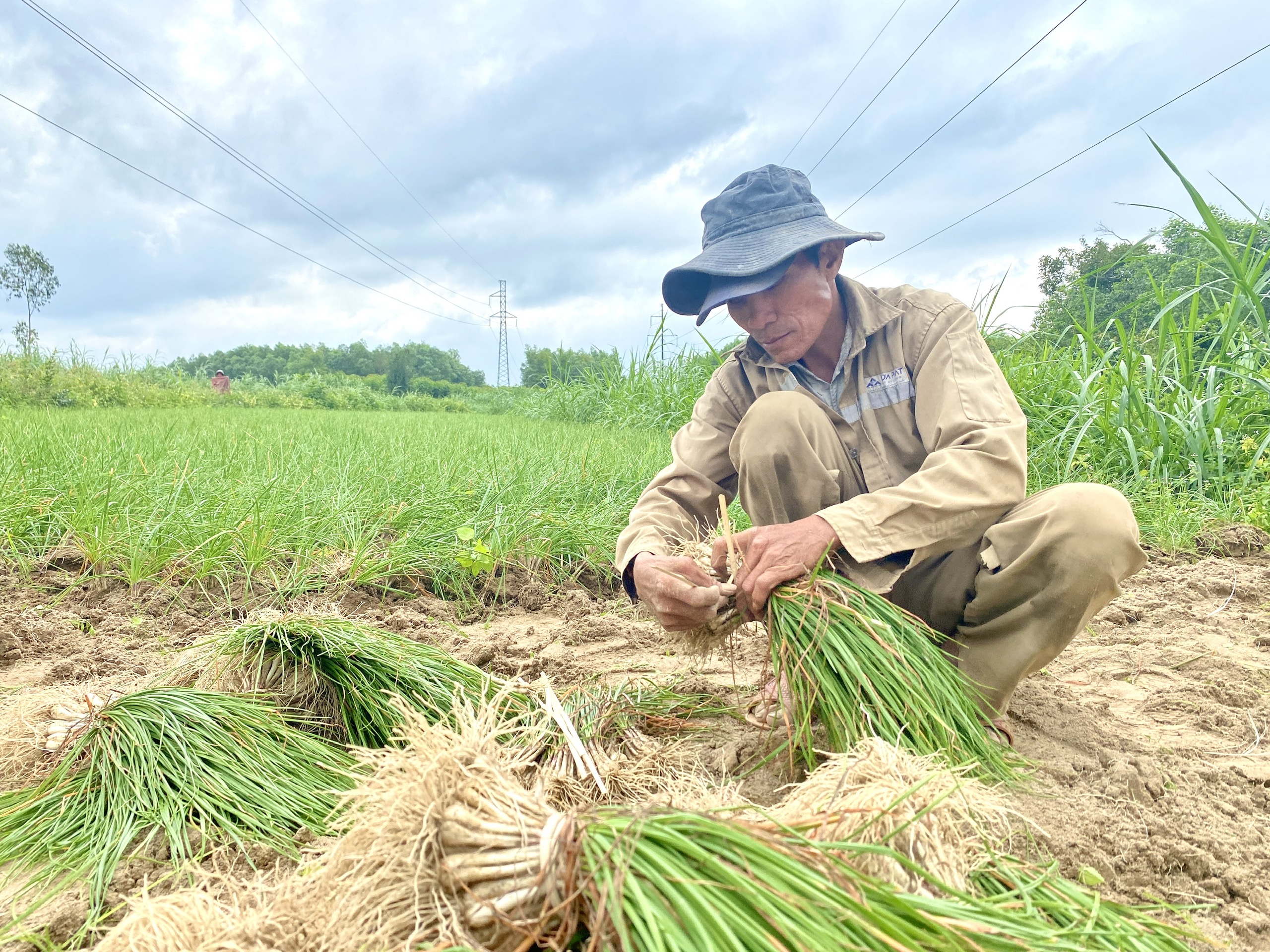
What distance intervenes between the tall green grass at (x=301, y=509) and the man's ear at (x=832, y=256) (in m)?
1.83

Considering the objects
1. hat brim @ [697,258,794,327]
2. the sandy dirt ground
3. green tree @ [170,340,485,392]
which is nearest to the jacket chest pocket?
hat brim @ [697,258,794,327]

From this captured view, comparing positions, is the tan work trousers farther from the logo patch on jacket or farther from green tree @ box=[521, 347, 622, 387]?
green tree @ box=[521, 347, 622, 387]

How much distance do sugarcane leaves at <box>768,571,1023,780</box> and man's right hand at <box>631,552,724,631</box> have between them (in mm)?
144

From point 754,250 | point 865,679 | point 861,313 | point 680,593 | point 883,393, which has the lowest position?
point 865,679

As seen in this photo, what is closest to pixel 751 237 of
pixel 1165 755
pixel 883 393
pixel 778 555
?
pixel 883 393

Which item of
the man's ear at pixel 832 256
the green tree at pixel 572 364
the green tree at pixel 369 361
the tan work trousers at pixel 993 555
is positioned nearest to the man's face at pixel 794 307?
the man's ear at pixel 832 256

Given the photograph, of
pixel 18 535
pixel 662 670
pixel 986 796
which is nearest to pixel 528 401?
pixel 18 535

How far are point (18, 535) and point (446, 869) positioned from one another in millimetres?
3340

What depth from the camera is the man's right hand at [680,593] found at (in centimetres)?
173

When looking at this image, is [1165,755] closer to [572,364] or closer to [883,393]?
[883,393]

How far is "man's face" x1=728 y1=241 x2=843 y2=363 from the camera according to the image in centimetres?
217

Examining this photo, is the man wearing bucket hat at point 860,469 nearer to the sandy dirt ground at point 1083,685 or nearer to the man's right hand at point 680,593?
the man's right hand at point 680,593

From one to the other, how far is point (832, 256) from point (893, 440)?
56 cm

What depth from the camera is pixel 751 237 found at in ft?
7.18
